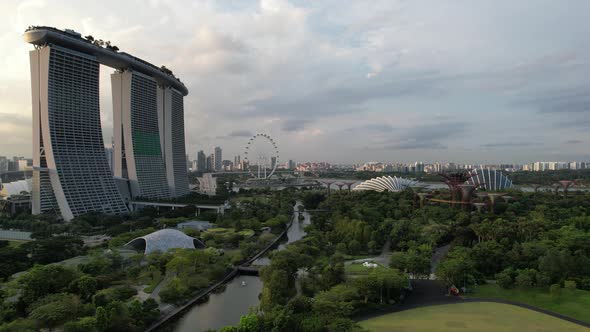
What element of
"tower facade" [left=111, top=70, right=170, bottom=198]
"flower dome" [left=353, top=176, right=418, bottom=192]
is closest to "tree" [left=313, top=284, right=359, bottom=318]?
"tower facade" [left=111, top=70, right=170, bottom=198]

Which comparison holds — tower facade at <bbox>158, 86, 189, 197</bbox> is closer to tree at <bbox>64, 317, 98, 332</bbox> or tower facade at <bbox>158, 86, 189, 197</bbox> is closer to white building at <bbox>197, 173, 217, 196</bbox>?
white building at <bbox>197, 173, 217, 196</bbox>

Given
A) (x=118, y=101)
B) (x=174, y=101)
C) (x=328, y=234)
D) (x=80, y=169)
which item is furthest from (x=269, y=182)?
(x=328, y=234)

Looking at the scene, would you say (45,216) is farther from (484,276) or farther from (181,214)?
(484,276)

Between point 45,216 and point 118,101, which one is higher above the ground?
point 118,101

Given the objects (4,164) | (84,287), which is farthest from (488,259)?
(4,164)

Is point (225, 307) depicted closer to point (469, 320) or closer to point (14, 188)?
point (469, 320)
